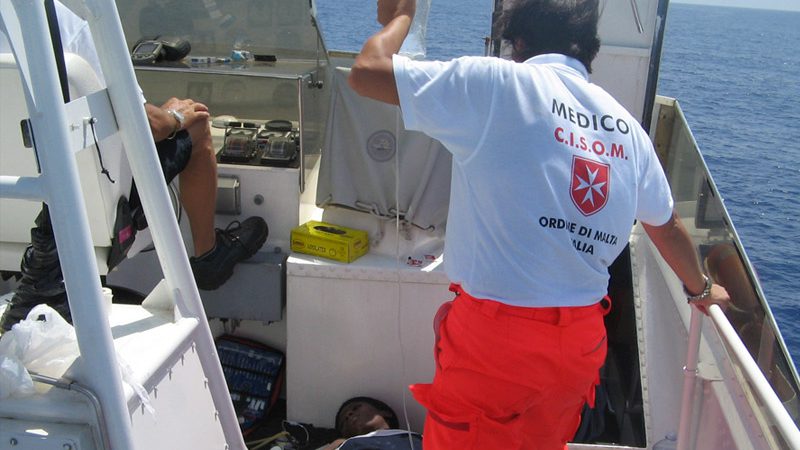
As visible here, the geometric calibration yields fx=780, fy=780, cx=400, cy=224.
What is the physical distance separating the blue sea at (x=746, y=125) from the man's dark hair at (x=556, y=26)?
6.81 feet

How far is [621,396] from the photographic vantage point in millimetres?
3639

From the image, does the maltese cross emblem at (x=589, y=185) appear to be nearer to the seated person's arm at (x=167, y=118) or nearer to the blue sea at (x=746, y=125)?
the seated person's arm at (x=167, y=118)

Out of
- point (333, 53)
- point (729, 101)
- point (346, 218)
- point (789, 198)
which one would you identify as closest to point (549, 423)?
point (346, 218)

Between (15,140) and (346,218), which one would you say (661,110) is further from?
(15,140)

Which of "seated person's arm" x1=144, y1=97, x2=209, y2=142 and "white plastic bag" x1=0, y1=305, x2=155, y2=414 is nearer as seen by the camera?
"white plastic bag" x1=0, y1=305, x2=155, y2=414

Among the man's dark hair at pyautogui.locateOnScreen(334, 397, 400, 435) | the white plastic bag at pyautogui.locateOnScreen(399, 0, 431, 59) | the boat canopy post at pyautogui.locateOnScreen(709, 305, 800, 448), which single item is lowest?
the man's dark hair at pyautogui.locateOnScreen(334, 397, 400, 435)

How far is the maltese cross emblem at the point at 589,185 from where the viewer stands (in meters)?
1.86

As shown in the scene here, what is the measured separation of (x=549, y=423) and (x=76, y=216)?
130cm

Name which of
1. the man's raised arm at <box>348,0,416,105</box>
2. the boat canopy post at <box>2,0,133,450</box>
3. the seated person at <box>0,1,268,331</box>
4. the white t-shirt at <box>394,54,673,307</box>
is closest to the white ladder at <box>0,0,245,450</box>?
the boat canopy post at <box>2,0,133,450</box>

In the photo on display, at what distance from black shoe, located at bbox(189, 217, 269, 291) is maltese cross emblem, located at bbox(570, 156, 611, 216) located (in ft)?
5.80

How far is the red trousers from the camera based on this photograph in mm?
1952

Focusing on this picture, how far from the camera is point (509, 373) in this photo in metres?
1.96

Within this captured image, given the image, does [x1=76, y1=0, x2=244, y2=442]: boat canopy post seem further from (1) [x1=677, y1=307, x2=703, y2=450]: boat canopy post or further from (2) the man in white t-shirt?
(1) [x1=677, y1=307, x2=703, y2=450]: boat canopy post

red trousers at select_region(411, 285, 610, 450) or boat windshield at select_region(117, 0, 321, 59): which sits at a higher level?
boat windshield at select_region(117, 0, 321, 59)
